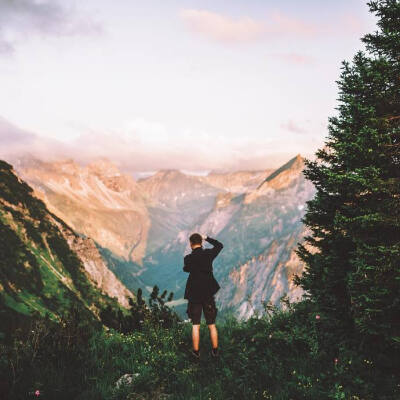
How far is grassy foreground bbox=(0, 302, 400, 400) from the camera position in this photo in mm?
5789

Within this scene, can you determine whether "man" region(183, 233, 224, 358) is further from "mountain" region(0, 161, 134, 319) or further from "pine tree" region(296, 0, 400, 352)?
"mountain" region(0, 161, 134, 319)

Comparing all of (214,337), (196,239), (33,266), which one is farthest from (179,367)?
(33,266)

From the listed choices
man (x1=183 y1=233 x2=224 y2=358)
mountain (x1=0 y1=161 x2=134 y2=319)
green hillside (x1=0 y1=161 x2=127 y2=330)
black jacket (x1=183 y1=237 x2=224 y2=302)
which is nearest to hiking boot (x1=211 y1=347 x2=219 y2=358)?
man (x1=183 y1=233 x2=224 y2=358)

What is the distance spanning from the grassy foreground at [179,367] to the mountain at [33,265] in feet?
120

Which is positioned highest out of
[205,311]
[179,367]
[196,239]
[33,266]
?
[196,239]

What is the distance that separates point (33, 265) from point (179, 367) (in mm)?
63689

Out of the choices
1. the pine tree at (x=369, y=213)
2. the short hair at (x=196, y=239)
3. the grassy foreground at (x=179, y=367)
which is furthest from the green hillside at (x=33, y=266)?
the pine tree at (x=369, y=213)

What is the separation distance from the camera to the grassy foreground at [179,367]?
5789 millimetres

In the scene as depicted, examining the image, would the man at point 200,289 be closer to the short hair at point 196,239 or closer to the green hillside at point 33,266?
the short hair at point 196,239

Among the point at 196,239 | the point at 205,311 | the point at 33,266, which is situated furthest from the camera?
the point at 33,266

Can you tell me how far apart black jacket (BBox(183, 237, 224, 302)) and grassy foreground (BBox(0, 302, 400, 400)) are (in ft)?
4.36

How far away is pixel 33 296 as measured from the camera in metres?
53.5

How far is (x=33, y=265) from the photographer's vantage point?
204ft

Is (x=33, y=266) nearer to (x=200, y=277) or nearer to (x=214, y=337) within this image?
(x=200, y=277)
